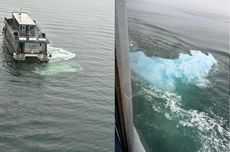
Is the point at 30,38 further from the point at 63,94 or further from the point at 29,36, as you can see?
the point at 63,94

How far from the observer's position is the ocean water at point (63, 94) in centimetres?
1338

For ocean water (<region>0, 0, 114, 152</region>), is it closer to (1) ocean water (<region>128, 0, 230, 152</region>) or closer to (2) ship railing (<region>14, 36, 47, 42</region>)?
(2) ship railing (<region>14, 36, 47, 42</region>)

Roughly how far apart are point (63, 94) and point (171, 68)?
54.0 feet

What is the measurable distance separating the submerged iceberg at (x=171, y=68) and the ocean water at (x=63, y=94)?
948cm

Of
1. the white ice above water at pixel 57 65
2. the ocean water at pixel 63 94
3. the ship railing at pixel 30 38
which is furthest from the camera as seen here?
the ship railing at pixel 30 38

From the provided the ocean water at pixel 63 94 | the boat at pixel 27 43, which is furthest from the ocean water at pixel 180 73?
the boat at pixel 27 43

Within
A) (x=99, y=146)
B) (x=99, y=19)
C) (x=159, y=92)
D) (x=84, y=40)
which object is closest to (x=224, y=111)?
(x=159, y=92)

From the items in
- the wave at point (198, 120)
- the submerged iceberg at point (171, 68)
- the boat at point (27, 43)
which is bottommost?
the boat at point (27, 43)

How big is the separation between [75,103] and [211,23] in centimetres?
1564

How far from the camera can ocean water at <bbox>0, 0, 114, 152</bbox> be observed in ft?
43.9

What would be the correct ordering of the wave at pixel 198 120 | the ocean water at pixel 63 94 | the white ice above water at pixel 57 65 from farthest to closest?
the white ice above water at pixel 57 65 → the ocean water at pixel 63 94 → the wave at pixel 198 120

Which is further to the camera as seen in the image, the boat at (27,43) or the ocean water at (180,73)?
the boat at (27,43)

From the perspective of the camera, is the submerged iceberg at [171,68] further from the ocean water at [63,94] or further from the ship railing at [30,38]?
the ship railing at [30,38]

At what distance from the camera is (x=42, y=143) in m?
13.1
